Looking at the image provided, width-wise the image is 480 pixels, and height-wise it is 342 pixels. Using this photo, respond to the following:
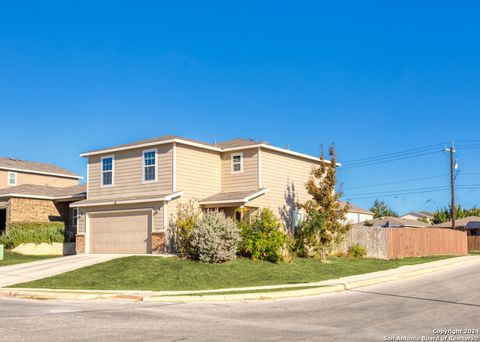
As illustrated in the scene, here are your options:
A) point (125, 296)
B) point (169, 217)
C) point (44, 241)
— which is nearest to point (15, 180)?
point (44, 241)

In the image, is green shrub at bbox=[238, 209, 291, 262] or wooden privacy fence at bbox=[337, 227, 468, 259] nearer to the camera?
green shrub at bbox=[238, 209, 291, 262]

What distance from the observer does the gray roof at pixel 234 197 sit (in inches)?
1109

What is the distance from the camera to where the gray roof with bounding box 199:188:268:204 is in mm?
28164

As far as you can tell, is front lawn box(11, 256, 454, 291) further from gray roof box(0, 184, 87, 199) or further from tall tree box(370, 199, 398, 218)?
tall tree box(370, 199, 398, 218)

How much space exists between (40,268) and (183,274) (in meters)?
7.32

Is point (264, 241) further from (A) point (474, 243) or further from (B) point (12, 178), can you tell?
(A) point (474, 243)

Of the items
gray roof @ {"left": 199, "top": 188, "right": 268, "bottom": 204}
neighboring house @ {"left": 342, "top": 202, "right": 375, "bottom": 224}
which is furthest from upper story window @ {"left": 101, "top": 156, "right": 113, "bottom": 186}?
neighboring house @ {"left": 342, "top": 202, "right": 375, "bottom": 224}

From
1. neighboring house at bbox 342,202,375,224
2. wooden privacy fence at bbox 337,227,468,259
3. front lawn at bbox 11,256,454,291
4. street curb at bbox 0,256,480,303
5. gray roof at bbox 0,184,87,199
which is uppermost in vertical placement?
gray roof at bbox 0,184,87,199

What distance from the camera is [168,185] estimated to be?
28.9 metres

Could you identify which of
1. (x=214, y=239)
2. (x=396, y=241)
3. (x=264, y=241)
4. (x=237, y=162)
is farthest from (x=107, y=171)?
(x=396, y=241)

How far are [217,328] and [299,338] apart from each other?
1.90m

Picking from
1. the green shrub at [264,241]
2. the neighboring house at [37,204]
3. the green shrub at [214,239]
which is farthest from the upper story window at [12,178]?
the green shrub at [264,241]

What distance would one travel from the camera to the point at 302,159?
33250 mm

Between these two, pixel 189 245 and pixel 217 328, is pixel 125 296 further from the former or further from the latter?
pixel 189 245
